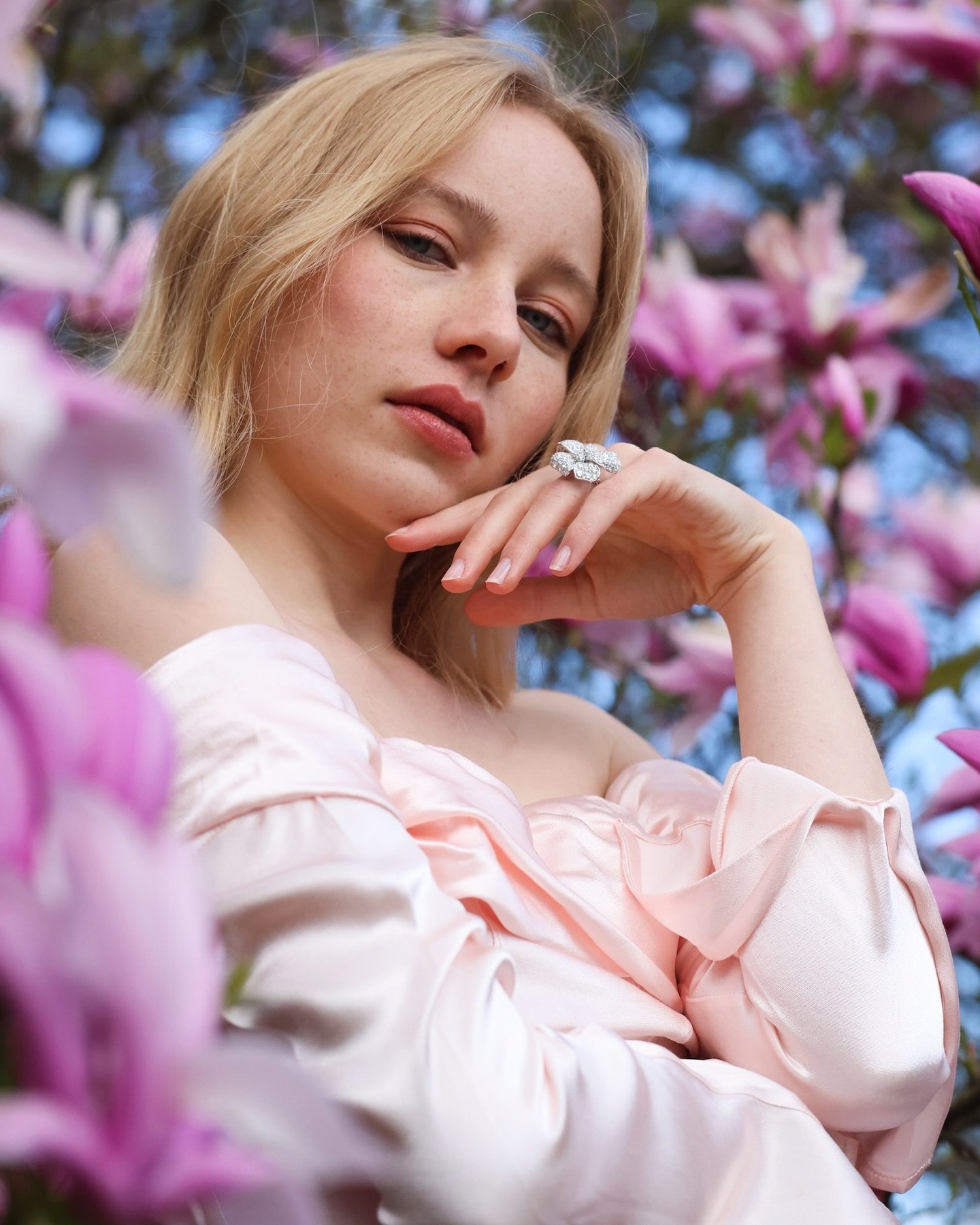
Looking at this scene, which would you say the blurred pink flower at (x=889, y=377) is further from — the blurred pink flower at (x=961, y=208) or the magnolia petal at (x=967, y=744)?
the magnolia petal at (x=967, y=744)

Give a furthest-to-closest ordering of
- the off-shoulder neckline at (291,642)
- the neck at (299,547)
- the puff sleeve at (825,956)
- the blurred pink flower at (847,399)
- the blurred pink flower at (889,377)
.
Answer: the blurred pink flower at (889,377) → the blurred pink flower at (847,399) → the neck at (299,547) → the puff sleeve at (825,956) → the off-shoulder neckline at (291,642)

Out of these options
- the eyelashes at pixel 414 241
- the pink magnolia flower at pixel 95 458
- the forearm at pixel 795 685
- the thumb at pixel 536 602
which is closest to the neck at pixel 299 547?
the thumb at pixel 536 602

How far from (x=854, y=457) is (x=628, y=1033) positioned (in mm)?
868

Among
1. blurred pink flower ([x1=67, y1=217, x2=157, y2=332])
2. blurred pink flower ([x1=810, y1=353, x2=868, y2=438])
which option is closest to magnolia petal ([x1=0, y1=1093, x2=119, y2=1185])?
blurred pink flower ([x1=810, y1=353, x2=868, y2=438])

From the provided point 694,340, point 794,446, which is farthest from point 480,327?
point 794,446

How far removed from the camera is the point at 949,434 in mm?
2201

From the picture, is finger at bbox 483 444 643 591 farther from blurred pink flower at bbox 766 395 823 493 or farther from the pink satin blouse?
blurred pink flower at bbox 766 395 823 493

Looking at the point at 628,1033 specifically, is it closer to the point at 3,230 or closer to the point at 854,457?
the point at 3,230

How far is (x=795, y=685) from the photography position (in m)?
1.15

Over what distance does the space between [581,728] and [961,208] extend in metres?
0.67

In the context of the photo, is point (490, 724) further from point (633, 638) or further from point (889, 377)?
point (889, 377)

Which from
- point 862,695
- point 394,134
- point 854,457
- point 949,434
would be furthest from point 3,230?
point 949,434

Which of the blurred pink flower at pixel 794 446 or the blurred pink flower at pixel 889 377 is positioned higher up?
the blurred pink flower at pixel 889 377

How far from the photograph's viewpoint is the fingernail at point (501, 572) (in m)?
1.08
